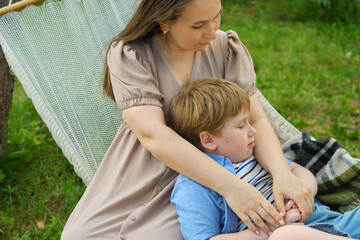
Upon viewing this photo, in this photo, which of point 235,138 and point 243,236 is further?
point 235,138

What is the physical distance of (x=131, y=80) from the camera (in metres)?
2.03

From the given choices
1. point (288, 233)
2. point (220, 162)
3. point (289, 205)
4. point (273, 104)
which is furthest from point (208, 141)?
point (273, 104)

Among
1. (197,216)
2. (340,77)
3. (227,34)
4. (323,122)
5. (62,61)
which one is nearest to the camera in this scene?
(197,216)

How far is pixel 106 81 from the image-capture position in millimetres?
2252

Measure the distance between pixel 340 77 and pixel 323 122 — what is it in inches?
32.0

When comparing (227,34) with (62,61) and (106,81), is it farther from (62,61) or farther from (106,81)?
(62,61)

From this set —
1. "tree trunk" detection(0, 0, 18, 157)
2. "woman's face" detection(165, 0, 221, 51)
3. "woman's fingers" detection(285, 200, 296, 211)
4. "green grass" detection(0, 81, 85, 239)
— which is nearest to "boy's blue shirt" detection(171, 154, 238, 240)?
"woman's fingers" detection(285, 200, 296, 211)

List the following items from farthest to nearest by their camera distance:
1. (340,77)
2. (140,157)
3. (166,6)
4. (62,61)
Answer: (340,77) → (62,61) → (140,157) → (166,6)

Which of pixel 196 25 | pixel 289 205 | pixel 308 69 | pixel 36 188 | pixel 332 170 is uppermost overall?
pixel 196 25

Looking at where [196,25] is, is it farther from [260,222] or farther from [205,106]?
[260,222]

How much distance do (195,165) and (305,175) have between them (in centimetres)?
60

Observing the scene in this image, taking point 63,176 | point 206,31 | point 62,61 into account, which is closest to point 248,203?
point 206,31

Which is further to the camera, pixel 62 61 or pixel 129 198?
pixel 62 61

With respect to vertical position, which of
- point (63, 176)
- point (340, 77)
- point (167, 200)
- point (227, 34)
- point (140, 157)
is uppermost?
point (227, 34)
